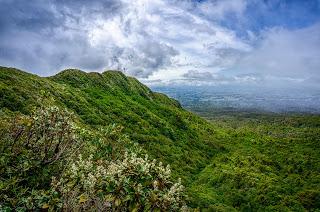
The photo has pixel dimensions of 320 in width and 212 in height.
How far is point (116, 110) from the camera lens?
56250 millimetres

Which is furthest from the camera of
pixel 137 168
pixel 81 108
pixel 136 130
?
pixel 136 130

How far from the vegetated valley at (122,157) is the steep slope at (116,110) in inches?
9.0

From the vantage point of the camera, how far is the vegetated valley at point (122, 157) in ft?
27.4

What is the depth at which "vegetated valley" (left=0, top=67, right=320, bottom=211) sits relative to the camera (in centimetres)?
834

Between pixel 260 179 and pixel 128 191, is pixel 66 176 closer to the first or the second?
pixel 128 191

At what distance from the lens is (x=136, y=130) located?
176 feet

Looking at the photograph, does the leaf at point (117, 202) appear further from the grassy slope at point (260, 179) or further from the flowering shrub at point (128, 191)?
the grassy slope at point (260, 179)

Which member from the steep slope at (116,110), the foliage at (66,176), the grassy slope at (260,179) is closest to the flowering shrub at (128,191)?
the foliage at (66,176)

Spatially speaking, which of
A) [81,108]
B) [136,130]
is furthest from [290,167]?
[81,108]

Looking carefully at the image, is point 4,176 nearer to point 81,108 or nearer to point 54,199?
point 54,199

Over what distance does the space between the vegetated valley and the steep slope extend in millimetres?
229

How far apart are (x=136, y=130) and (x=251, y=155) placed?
26690 mm

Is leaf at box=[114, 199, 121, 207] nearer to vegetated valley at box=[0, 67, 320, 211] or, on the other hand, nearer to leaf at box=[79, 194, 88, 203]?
vegetated valley at box=[0, 67, 320, 211]

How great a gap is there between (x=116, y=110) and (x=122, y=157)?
4356 centimetres
